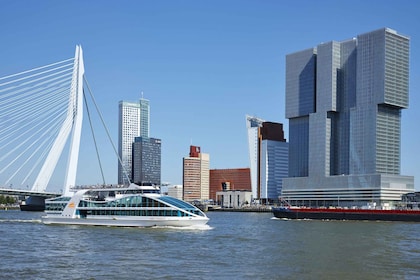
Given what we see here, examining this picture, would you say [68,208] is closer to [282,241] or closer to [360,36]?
[282,241]

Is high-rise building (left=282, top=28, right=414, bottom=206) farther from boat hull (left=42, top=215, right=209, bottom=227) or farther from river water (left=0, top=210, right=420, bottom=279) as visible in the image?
river water (left=0, top=210, right=420, bottom=279)

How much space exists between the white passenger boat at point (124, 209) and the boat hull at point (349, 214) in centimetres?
4851

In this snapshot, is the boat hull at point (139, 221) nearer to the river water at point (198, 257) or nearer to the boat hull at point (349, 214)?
the river water at point (198, 257)

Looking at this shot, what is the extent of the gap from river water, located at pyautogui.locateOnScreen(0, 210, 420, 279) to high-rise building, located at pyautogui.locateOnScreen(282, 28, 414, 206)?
112 meters

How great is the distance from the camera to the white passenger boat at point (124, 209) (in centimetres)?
5547

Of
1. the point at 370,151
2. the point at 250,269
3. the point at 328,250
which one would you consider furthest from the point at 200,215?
the point at 370,151

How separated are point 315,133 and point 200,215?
118 meters

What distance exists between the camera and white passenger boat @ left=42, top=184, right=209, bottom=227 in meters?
55.5

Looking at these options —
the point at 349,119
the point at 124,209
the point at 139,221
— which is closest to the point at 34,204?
the point at 349,119

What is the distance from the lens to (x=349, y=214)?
99625mm

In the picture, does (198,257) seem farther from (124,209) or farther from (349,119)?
(349,119)

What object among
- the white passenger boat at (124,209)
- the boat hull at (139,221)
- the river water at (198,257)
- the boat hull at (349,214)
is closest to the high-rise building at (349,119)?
the boat hull at (349,214)

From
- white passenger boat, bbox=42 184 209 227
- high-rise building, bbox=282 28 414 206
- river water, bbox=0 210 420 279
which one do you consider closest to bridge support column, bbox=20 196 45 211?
high-rise building, bbox=282 28 414 206

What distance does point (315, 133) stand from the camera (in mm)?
170000
